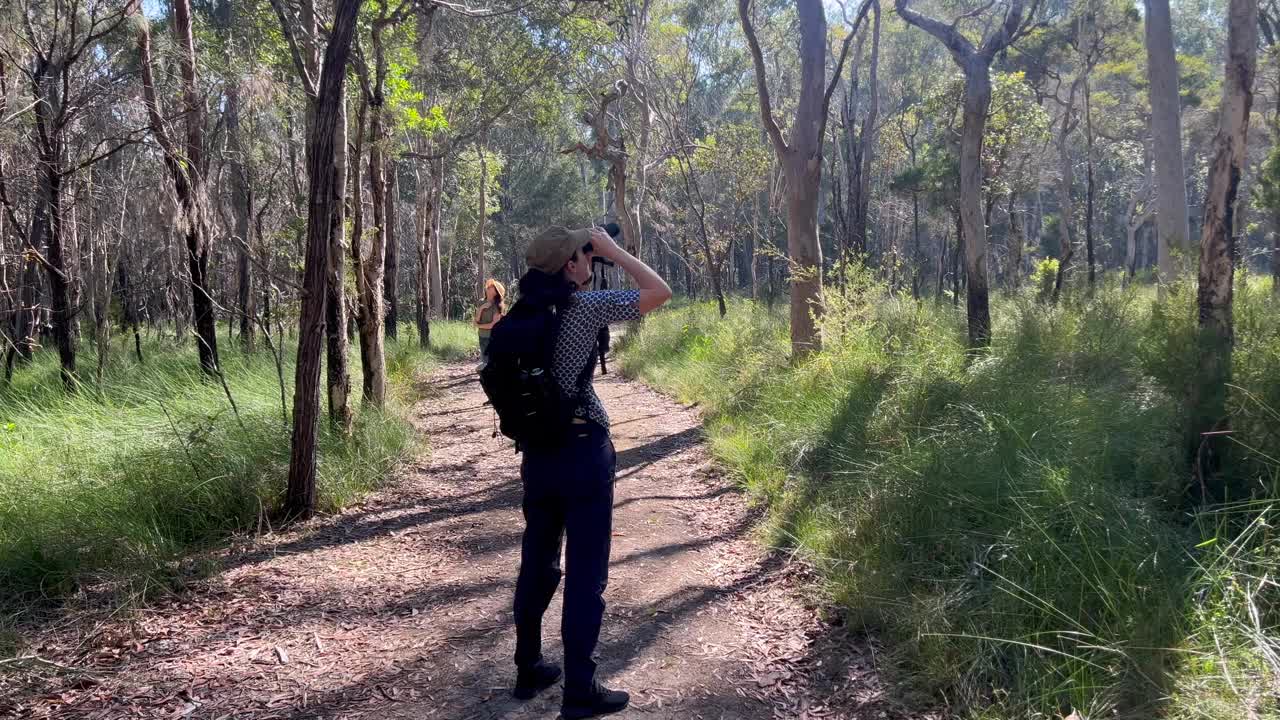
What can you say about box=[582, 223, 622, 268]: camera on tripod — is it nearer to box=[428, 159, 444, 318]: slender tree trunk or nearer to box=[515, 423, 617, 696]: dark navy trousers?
box=[515, 423, 617, 696]: dark navy trousers

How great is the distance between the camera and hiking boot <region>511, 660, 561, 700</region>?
122 inches

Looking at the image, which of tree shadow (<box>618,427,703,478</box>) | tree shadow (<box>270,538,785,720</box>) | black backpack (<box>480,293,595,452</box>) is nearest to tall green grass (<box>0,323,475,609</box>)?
tree shadow (<box>270,538,785,720</box>)

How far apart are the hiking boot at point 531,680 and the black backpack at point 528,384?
1.01 metres

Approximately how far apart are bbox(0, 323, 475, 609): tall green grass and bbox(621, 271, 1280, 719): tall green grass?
11.3 ft

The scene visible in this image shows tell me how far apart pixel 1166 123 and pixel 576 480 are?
11032mm

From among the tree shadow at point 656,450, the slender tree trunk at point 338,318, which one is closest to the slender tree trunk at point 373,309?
the slender tree trunk at point 338,318

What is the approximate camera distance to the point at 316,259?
507 centimetres

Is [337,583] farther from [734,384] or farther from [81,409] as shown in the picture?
[734,384]

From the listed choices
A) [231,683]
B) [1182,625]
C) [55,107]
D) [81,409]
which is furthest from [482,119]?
[1182,625]

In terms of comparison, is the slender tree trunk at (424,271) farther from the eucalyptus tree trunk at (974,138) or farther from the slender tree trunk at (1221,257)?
the slender tree trunk at (1221,257)

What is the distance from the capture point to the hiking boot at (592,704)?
113 inches

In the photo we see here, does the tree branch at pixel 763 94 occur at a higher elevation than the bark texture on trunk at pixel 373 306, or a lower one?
higher

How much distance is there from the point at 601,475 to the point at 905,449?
108 inches

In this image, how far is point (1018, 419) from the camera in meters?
4.82
